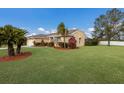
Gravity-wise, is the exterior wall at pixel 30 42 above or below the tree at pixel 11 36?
below

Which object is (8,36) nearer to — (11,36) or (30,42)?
(11,36)

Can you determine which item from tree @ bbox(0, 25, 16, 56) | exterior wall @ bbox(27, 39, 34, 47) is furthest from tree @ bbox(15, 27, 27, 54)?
exterior wall @ bbox(27, 39, 34, 47)

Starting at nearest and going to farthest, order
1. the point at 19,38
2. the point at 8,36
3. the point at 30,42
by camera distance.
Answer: the point at 8,36
the point at 19,38
the point at 30,42

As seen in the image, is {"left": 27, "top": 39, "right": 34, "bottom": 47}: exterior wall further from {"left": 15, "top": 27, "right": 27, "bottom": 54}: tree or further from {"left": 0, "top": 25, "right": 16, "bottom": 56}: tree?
{"left": 0, "top": 25, "right": 16, "bottom": 56}: tree

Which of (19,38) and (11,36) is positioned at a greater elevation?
(11,36)

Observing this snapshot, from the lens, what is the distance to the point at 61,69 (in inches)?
209

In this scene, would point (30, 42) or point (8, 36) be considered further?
point (30, 42)

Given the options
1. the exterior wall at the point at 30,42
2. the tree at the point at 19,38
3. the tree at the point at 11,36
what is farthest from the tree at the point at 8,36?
the exterior wall at the point at 30,42

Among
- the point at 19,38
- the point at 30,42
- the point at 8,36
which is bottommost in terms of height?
the point at 30,42

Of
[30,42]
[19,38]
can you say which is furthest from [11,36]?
[30,42]

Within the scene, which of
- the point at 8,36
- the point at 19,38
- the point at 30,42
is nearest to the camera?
the point at 8,36

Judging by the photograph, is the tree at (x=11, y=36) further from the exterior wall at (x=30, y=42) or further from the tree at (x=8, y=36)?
the exterior wall at (x=30, y=42)
